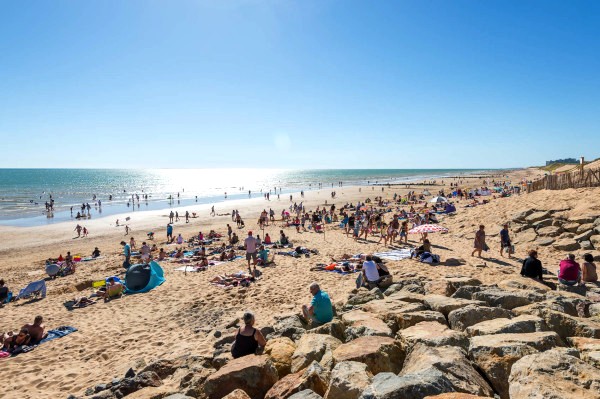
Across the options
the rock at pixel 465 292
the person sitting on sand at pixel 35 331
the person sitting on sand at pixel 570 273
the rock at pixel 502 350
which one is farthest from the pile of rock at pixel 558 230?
the person sitting on sand at pixel 35 331

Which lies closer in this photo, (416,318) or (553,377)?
(553,377)

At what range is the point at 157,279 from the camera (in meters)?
12.8

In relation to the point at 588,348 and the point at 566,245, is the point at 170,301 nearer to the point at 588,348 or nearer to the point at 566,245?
the point at 588,348

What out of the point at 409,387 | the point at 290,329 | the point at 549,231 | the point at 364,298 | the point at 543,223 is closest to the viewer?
the point at 409,387

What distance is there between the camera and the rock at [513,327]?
15.3ft

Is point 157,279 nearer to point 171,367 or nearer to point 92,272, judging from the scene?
point 92,272

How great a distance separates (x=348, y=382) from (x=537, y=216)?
16.1m

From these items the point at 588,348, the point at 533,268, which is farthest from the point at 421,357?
the point at 533,268

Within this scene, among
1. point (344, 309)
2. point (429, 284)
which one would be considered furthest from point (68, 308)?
point (429, 284)

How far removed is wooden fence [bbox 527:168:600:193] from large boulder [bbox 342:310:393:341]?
17517 millimetres

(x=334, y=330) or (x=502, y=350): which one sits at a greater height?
(x=502, y=350)

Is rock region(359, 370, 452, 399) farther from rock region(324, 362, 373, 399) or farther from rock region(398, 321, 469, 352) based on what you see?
rock region(398, 321, 469, 352)

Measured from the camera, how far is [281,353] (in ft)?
17.8

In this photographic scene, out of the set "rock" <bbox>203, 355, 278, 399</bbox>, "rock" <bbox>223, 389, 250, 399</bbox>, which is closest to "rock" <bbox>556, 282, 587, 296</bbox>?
"rock" <bbox>203, 355, 278, 399</bbox>
